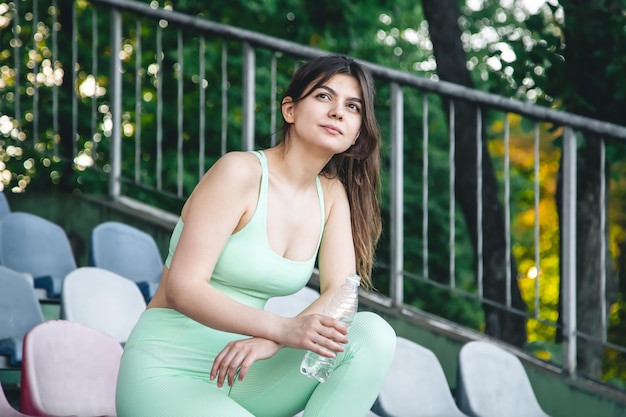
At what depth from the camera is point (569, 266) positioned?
4.19 metres

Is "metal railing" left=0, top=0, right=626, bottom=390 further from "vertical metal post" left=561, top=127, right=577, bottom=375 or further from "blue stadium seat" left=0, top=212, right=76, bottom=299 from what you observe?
"blue stadium seat" left=0, top=212, right=76, bottom=299

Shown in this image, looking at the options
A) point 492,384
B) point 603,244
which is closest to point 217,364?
point 492,384

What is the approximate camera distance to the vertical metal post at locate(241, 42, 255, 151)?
16.9ft

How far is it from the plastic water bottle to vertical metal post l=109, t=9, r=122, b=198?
327cm

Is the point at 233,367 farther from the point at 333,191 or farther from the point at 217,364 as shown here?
the point at 333,191

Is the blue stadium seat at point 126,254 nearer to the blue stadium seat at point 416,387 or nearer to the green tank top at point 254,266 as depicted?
the blue stadium seat at point 416,387

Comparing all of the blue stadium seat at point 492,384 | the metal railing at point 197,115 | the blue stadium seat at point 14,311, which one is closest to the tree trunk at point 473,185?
the metal railing at point 197,115

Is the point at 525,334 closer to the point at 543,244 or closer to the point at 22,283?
the point at 22,283

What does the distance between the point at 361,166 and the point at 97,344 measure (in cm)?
87

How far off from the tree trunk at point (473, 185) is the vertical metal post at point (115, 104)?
1848 mm

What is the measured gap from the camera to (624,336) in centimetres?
1570

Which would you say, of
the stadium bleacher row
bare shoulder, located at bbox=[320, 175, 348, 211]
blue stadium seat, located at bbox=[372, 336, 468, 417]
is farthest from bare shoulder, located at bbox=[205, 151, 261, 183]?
blue stadium seat, located at bbox=[372, 336, 468, 417]

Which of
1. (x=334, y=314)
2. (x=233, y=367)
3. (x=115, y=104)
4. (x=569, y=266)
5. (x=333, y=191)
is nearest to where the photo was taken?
(x=233, y=367)

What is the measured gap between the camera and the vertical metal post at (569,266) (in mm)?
4133
